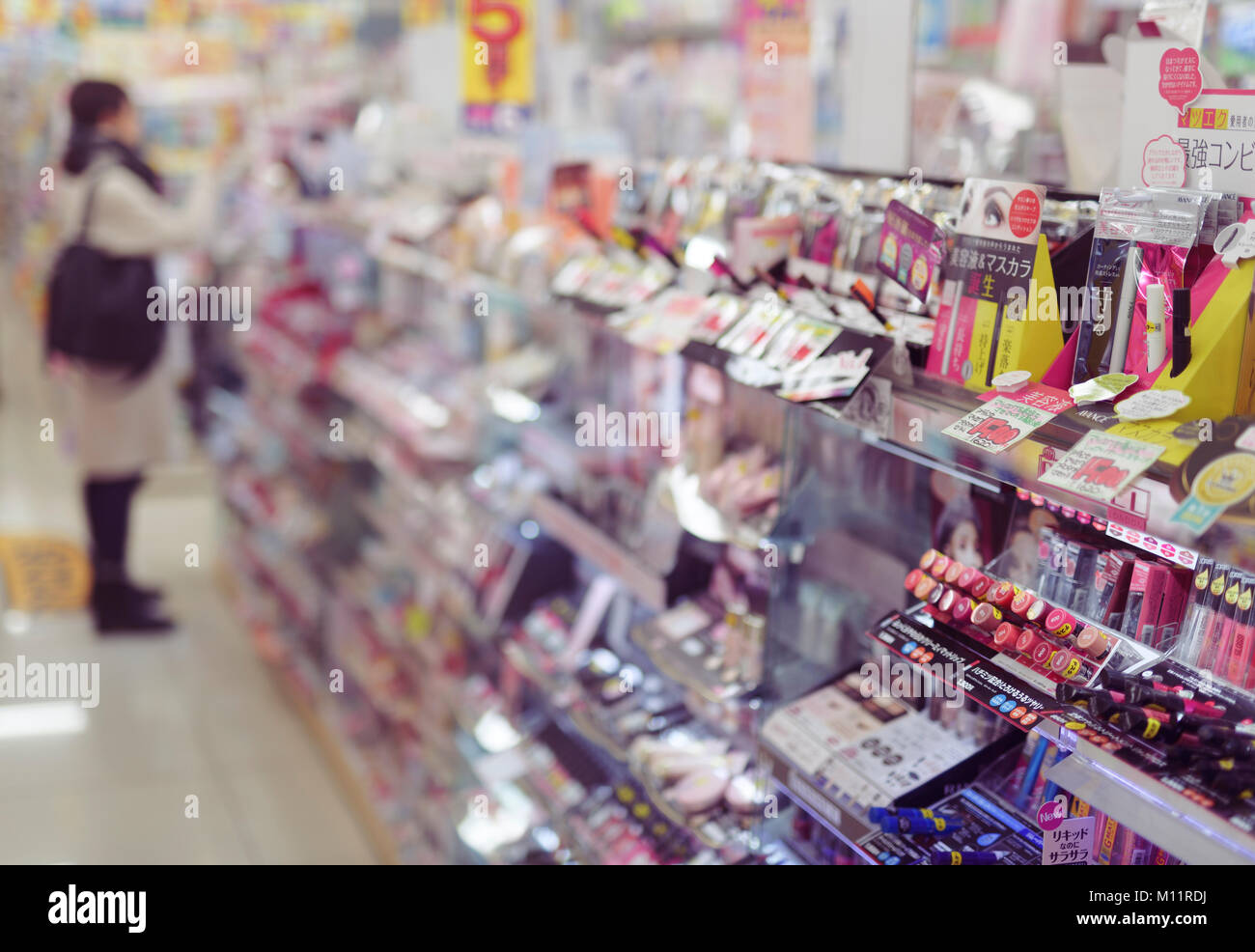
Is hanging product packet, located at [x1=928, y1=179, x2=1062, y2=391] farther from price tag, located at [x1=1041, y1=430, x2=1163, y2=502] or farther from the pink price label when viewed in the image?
the pink price label

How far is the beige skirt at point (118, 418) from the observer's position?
4719 mm

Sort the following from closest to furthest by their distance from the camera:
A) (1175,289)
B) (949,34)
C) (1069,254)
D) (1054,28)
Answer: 1. (1175,289)
2. (1069,254)
3. (1054,28)
4. (949,34)

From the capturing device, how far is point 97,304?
4.48 metres

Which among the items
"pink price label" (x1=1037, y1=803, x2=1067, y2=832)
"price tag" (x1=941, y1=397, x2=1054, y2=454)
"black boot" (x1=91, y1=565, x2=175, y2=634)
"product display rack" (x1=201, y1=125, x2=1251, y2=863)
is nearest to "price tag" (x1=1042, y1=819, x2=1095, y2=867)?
"pink price label" (x1=1037, y1=803, x2=1067, y2=832)

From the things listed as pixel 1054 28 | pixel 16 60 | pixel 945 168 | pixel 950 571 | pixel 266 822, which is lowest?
pixel 266 822

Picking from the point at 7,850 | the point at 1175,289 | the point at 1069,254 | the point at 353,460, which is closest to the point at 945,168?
the point at 1069,254

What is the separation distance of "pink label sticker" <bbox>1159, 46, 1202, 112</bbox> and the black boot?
4.63 m

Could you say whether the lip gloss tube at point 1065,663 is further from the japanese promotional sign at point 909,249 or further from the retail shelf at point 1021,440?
the japanese promotional sign at point 909,249

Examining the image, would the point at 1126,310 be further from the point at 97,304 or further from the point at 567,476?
the point at 97,304

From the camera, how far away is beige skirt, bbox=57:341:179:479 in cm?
472

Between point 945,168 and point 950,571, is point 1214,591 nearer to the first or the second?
point 950,571
